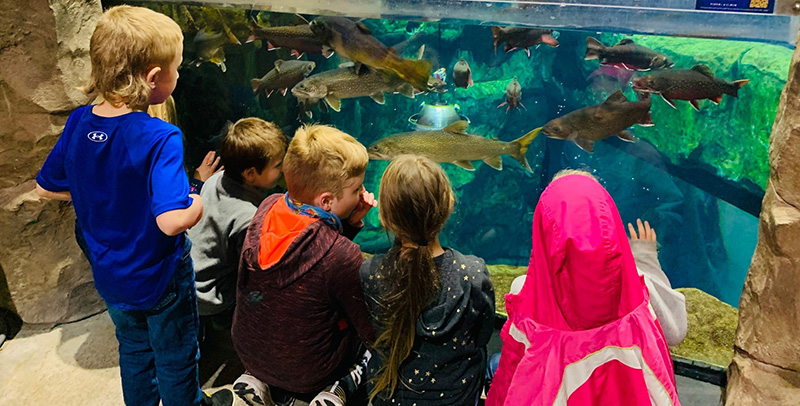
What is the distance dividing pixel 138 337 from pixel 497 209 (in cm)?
232

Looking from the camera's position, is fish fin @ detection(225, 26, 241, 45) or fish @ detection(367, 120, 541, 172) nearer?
fish @ detection(367, 120, 541, 172)

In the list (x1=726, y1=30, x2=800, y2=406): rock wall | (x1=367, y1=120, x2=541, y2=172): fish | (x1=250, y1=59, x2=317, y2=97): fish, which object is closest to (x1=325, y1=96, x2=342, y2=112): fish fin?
(x1=250, y1=59, x2=317, y2=97): fish

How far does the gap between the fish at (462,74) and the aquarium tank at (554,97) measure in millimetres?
12

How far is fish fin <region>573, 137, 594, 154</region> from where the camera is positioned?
332cm

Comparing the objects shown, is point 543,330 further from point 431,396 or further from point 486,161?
point 486,161

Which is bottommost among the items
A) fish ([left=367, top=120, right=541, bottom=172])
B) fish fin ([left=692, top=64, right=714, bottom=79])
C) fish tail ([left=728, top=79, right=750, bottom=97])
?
fish ([left=367, top=120, right=541, bottom=172])

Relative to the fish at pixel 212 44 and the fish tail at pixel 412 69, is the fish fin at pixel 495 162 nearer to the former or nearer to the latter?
the fish tail at pixel 412 69

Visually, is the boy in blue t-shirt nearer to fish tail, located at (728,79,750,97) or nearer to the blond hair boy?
the blond hair boy

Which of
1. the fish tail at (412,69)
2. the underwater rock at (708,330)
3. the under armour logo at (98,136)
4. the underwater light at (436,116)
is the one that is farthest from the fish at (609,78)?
the under armour logo at (98,136)

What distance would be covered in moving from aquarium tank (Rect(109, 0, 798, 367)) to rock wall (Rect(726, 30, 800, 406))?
29.4 inches

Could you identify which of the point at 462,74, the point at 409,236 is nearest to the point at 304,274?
the point at 409,236

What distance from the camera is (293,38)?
139 inches

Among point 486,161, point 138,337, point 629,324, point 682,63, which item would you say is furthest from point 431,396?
point 682,63

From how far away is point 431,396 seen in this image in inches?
90.7
